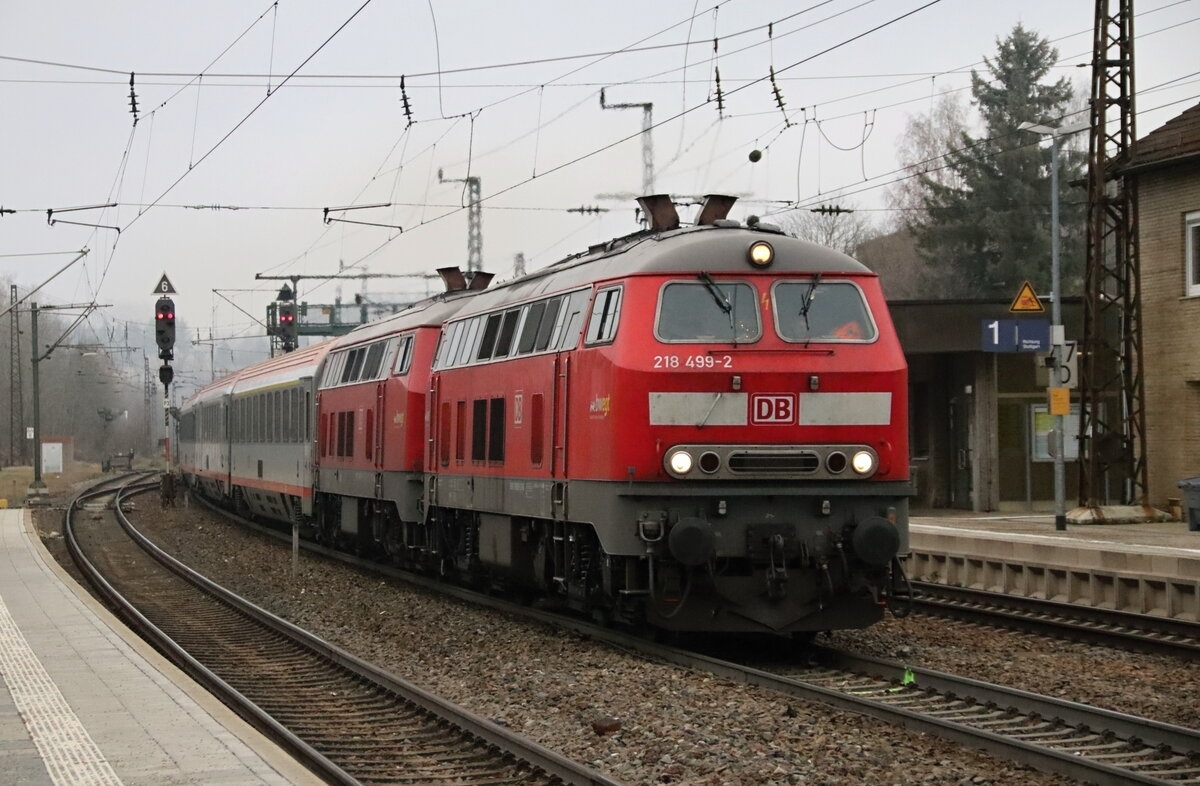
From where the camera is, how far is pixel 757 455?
12.2 metres

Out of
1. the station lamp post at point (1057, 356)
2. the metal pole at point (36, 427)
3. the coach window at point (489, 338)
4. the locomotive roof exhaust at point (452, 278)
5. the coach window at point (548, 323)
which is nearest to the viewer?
the coach window at point (548, 323)

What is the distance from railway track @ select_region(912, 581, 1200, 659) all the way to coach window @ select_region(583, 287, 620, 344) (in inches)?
208

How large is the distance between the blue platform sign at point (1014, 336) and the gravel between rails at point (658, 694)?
13771 mm

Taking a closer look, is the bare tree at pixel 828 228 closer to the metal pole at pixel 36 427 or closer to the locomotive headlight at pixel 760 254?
the metal pole at pixel 36 427

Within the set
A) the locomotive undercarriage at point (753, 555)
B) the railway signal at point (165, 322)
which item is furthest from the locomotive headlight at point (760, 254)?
the railway signal at point (165, 322)

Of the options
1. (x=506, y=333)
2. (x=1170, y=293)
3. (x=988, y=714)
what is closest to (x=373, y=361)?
(x=506, y=333)

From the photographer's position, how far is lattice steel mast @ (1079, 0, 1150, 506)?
87.5 ft

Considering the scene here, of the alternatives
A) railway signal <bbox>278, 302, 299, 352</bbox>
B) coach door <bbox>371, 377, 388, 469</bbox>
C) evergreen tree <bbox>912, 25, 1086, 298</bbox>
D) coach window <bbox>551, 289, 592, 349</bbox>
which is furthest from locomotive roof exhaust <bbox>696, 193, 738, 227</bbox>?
evergreen tree <bbox>912, 25, 1086, 298</bbox>

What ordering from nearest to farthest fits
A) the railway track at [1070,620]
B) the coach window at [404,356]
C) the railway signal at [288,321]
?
the railway track at [1070,620] → the coach window at [404,356] → the railway signal at [288,321]

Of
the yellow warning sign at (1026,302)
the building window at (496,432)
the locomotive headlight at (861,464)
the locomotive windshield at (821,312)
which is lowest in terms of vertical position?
the locomotive headlight at (861,464)

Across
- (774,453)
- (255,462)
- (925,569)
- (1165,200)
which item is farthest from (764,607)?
(255,462)

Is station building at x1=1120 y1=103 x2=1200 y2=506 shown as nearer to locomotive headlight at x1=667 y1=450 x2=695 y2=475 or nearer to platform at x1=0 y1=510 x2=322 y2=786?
locomotive headlight at x1=667 y1=450 x2=695 y2=475

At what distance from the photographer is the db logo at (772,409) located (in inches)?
482

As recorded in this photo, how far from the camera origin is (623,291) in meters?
12.7
